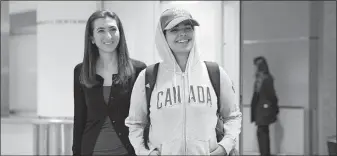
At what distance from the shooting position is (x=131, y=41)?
4.25 meters

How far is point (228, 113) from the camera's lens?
200cm

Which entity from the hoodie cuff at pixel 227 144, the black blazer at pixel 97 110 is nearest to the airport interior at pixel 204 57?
the black blazer at pixel 97 110

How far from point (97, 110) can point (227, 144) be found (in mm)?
944

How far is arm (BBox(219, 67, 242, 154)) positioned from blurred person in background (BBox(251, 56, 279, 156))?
495cm

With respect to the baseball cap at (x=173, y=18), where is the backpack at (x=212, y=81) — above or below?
below

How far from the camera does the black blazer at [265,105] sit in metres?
6.77

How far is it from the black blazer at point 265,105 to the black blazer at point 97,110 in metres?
4.63

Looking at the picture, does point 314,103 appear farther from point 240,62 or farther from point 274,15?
point 240,62

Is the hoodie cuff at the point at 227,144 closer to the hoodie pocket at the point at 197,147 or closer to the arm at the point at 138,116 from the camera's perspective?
the hoodie pocket at the point at 197,147

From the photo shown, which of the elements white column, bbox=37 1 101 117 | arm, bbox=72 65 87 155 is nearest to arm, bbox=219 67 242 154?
arm, bbox=72 65 87 155

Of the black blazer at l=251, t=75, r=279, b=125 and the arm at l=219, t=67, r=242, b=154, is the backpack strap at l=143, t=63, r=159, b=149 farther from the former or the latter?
the black blazer at l=251, t=75, r=279, b=125

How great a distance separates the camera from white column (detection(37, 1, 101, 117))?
4266mm

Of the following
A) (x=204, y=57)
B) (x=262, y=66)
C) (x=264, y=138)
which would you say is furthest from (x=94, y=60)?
(x=264, y=138)

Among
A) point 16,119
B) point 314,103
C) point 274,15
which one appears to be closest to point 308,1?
point 274,15
